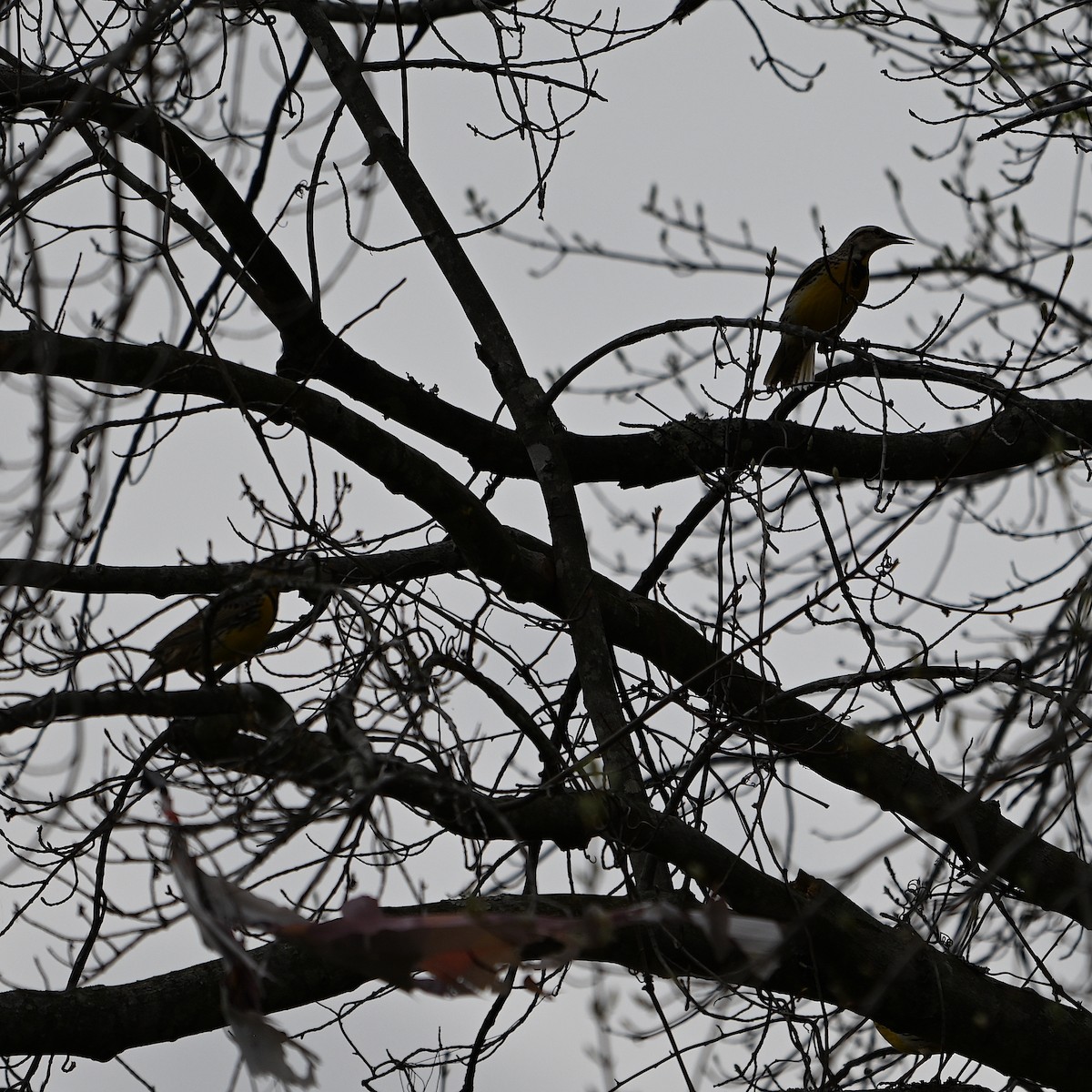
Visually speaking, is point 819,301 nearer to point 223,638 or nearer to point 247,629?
point 247,629

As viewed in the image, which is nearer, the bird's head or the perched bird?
the perched bird

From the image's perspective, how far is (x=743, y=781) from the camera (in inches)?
160

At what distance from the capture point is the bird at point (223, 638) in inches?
140

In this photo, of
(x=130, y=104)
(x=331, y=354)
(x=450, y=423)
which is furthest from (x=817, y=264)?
(x=130, y=104)

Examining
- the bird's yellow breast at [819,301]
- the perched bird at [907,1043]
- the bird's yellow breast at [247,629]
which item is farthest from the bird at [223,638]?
the bird's yellow breast at [819,301]

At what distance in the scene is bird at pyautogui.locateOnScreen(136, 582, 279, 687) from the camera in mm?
3546

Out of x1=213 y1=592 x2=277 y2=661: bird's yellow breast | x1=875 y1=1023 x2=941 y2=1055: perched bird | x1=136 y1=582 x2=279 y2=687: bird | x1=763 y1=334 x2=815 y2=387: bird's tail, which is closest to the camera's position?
x1=136 y1=582 x2=279 y2=687: bird

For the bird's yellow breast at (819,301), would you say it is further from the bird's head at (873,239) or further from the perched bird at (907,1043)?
the perched bird at (907,1043)

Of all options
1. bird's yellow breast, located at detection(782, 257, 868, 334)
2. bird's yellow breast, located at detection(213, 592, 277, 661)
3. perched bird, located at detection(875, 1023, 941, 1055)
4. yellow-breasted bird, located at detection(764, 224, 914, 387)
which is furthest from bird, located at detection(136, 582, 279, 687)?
bird's yellow breast, located at detection(782, 257, 868, 334)

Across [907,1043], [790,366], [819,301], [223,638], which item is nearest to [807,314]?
[819,301]

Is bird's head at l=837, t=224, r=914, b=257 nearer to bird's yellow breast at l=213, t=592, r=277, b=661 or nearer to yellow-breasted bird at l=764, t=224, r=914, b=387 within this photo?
yellow-breasted bird at l=764, t=224, r=914, b=387

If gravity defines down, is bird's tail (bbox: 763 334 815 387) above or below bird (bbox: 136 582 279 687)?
above

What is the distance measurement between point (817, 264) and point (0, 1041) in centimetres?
569

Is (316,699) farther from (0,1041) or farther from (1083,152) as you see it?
(1083,152)
